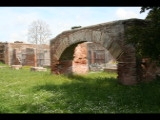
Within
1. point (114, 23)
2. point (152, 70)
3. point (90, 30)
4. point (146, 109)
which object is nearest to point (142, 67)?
point (152, 70)

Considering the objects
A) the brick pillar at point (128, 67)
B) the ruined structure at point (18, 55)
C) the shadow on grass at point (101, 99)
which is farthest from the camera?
the ruined structure at point (18, 55)

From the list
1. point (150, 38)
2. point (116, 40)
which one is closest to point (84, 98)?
point (150, 38)

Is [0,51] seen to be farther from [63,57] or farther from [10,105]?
[10,105]

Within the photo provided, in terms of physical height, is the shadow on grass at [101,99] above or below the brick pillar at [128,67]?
below

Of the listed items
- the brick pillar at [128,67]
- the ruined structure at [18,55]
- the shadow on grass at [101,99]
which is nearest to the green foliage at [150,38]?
the shadow on grass at [101,99]

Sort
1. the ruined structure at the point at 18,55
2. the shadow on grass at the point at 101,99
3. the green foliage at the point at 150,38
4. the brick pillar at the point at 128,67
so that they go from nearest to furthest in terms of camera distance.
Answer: the green foliage at the point at 150,38 < the shadow on grass at the point at 101,99 < the brick pillar at the point at 128,67 < the ruined structure at the point at 18,55

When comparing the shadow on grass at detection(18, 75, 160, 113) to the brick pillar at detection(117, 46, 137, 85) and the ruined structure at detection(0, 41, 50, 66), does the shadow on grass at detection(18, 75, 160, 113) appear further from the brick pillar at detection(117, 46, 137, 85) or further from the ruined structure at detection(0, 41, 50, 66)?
the ruined structure at detection(0, 41, 50, 66)

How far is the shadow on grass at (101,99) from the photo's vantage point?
5.80 meters

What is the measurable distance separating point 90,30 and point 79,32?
685 millimetres

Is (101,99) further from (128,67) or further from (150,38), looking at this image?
(150,38)

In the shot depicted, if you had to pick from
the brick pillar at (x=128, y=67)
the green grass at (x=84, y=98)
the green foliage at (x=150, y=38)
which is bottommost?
the green grass at (x=84, y=98)

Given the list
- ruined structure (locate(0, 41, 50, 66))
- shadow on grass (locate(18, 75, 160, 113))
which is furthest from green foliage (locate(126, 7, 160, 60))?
ruined structure (locate(0, 41, 50, 66))

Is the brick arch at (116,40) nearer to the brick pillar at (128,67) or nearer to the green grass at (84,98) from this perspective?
the brick pillar at (128,67)

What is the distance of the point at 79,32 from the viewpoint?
10438mm
